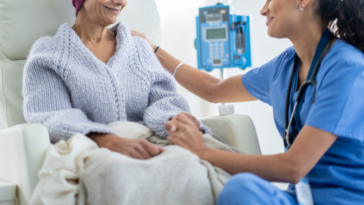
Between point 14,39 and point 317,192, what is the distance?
1292 millimetres

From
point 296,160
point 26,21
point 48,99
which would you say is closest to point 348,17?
point 296,160

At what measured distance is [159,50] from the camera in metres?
1.57

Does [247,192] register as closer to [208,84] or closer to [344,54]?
[344,54]

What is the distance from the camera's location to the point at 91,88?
118 cm

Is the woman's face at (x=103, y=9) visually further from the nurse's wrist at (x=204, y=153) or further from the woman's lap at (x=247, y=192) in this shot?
the woman's lap at (x=247, y=192)

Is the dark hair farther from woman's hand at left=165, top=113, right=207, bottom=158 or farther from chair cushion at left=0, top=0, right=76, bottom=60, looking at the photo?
chair cushion at left=0, top=0, right=76, bottom=60

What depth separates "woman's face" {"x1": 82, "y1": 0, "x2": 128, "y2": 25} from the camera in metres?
1.25

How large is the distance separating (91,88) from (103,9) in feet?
1.03

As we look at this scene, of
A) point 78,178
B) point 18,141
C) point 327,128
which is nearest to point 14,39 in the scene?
point 18,141

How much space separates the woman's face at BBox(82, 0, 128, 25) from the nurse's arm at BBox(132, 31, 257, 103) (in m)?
0.21

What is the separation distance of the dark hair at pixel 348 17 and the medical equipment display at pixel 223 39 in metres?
1.02

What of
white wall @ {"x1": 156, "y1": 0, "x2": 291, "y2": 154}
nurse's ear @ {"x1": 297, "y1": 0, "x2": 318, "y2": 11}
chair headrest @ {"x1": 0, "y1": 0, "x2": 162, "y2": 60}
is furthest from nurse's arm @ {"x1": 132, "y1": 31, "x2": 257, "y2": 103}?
white wall @ {"x1": 156, "y1": 0, "x2": 291, "y2": 154}

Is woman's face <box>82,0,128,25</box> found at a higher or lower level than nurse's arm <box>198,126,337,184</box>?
higher

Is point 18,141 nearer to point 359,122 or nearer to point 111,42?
point 111,42
